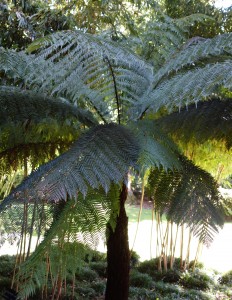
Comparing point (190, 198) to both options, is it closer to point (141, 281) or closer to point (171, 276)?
point (141, 281)

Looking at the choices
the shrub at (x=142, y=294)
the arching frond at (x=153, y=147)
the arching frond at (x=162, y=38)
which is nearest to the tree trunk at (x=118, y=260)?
the arching frond at (x=153, y=147)

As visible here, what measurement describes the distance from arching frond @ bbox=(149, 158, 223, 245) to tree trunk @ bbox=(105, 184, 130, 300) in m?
0.29

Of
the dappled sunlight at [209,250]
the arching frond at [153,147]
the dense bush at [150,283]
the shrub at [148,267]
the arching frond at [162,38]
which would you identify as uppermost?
the arching frond at [162,38]

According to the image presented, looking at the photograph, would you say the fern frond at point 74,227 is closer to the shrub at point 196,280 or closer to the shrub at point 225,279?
the shrub at point 196,280

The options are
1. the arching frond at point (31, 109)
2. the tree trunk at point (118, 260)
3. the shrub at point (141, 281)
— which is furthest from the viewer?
the shrub at point (141, 281)

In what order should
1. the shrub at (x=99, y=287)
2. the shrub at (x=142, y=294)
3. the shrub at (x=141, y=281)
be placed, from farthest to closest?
1. the shrub at (x=141, y=281)
2. the shrub at (x=99, y=287)
3. the shrub at (x=142, y=294)

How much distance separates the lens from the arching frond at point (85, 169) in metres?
1.21

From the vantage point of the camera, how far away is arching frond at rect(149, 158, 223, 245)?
59.9 inches

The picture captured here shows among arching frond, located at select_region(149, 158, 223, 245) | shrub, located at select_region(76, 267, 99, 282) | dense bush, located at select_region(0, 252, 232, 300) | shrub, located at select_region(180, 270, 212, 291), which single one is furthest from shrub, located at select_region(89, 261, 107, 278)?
arching frond, located at select_region(149, 158, 223, 245)

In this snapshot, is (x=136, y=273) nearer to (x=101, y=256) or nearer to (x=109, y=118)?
(x=101, y=256)

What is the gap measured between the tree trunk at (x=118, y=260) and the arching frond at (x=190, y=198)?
0.94 feet

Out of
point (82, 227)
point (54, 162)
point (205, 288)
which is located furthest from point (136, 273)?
point (54, 162)

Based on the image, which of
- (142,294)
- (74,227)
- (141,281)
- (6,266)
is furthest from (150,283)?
(74,227)

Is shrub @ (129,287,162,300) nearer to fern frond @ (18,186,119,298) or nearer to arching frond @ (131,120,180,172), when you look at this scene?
fern frond @ (18,186,119,298)
